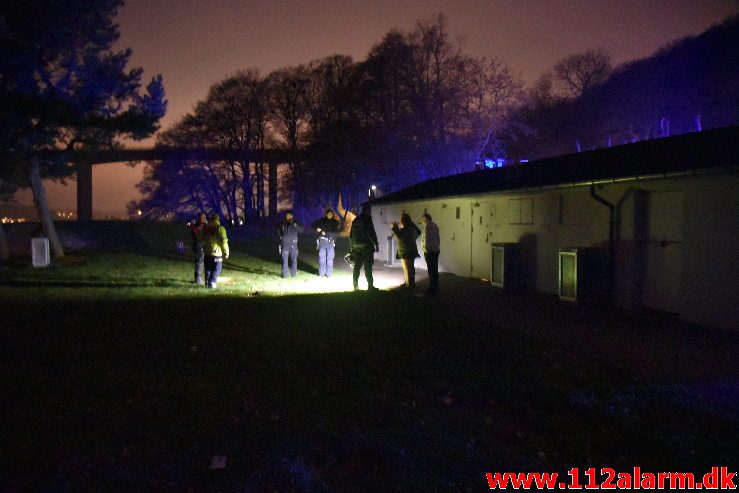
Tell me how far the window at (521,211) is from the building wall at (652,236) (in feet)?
0.08

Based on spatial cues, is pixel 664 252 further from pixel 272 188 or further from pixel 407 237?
pixel 272 188

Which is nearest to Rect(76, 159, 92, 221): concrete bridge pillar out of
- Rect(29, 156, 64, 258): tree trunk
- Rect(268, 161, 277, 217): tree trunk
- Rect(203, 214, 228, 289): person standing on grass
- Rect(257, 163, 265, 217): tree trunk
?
Rect(257, 163, 265, 217): tree trunk

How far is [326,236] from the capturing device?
1555 cm

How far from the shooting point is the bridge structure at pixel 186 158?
148 feet

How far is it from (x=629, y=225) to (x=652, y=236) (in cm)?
46

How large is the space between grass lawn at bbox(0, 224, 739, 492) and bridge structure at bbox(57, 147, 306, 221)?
114 ft

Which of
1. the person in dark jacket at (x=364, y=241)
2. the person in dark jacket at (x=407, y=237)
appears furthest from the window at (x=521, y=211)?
the person in dark jacket at (x=364, y=241)

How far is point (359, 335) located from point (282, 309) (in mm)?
2363

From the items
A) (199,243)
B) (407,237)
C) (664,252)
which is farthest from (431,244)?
(199,243)

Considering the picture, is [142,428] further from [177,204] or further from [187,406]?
[177,204]

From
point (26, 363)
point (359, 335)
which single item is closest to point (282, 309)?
point (359, 335)

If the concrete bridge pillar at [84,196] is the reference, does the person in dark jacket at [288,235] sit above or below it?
below

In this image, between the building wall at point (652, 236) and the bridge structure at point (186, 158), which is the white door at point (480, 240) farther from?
the bridge structure at point (186, 158)

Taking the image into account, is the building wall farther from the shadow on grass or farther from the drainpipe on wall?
the shadow on grass
